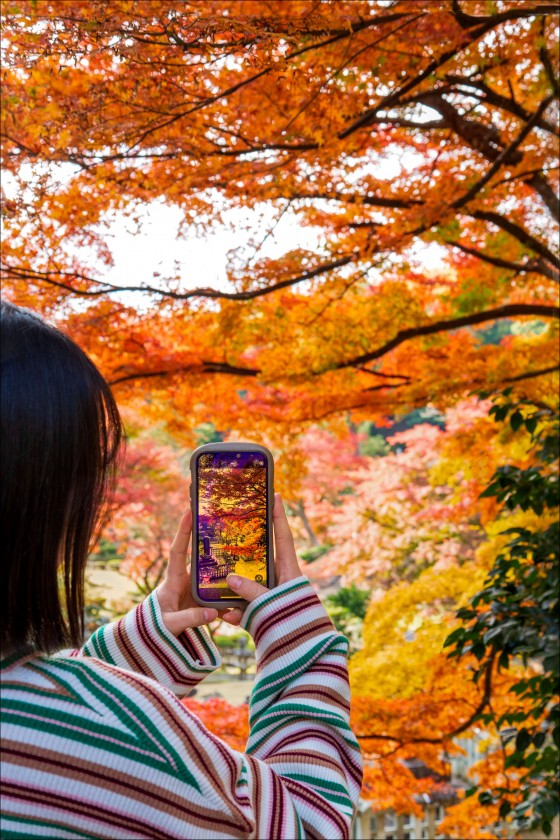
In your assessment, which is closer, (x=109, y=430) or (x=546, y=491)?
(x=109, y=430)

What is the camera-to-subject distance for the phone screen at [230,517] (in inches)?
38.4

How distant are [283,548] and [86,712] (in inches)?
13.6

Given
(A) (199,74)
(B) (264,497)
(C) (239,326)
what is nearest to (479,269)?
(C) (239,326)

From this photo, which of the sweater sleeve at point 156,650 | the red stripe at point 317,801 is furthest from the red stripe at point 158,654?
the red stripe at point 317,801

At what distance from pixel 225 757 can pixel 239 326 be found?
361cm

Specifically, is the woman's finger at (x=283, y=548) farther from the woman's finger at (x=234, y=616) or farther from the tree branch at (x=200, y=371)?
the tree branch at (x=200, y=371)

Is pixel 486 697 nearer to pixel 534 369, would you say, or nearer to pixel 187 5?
pixel 534 369

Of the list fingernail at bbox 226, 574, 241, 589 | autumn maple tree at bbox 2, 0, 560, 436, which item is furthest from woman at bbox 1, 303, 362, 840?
autumn maple tree at bbox 2, 0, 560, 436

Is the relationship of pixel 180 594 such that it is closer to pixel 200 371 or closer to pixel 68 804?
pixel 68 804

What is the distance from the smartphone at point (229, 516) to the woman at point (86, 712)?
168mm

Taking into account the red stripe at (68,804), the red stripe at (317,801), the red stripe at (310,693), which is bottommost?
the red stripe at (317,801)

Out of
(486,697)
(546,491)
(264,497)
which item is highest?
(546,491)

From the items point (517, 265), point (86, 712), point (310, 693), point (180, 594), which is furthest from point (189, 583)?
point (517, 265)

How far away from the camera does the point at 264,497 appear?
3.34ft
